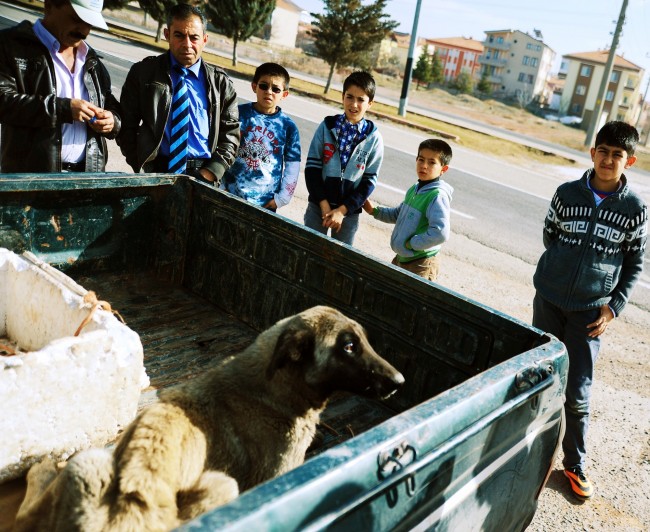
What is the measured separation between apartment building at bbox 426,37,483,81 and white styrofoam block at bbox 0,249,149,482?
121 m

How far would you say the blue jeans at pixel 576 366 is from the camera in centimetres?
381

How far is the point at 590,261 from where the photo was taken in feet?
12.4

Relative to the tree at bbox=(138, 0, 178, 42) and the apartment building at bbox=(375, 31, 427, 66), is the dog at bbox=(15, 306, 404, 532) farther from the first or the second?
the apartment building at bbox=(375, 31, 427, 66)

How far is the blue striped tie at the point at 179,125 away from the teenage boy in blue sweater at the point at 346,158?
1.07 metres

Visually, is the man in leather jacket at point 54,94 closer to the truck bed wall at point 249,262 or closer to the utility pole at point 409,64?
the truck bed wall at point 249,262

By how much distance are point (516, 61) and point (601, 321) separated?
118m

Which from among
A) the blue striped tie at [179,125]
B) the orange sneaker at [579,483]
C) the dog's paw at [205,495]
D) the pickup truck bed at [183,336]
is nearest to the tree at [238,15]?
the blue striped tie at [179,125]

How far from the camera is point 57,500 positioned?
1.99 metres

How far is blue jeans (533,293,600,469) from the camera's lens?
3.81 metres

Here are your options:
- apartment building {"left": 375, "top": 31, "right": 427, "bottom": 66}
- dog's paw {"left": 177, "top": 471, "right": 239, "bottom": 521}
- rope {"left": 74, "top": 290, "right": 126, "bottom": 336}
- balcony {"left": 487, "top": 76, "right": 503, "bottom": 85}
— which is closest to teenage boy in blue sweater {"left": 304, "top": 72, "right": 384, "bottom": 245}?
rope {"left": 74, "top": 290, "right": 126, "bottom": 336}

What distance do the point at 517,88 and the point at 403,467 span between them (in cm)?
11689

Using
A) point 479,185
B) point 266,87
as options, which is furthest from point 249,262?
point 479,185

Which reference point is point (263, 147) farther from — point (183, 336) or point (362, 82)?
point (183, 336)

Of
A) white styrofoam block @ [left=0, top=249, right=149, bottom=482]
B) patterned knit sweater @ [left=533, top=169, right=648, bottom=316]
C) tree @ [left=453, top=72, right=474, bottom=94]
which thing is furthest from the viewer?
tree @ [left=453, top=72, right=474, bottom=94]
